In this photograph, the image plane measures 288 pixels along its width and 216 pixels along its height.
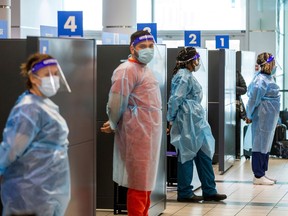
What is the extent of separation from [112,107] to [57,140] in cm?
151

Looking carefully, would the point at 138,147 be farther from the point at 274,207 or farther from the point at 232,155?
the point at 232,155

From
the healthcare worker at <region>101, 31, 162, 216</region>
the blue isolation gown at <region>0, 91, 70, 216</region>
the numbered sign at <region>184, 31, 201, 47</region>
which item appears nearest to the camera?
the blue isolation gown at <region>0, 91, 70, 216</region>

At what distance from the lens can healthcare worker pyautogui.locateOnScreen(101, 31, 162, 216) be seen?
587cm

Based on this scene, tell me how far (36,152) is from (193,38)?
6.79 m

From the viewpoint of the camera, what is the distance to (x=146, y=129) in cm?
596

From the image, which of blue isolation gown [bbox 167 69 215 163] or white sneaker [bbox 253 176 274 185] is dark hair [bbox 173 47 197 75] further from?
white sneaker [bbox 253 176 274 185]

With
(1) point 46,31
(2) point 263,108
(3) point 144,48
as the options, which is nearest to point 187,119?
(2) point 263,108

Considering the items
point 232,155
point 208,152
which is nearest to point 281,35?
point 232,155

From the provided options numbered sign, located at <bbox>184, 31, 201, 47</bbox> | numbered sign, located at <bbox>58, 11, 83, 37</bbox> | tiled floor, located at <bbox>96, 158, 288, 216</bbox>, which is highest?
numbered sign, located at <bbox>184, 31, 201, 47</bbox>

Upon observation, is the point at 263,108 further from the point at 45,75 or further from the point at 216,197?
the point at 45,75

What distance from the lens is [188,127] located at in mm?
7926

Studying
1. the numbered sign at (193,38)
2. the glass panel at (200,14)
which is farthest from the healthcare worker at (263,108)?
the glass panel at (200,14)

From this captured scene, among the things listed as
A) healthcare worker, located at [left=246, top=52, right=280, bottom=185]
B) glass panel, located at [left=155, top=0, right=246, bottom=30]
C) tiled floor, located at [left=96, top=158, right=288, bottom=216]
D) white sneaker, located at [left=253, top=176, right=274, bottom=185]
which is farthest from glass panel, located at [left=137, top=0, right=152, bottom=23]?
white sneaker, located at [left=253, top=176, right=274, bottom=185]

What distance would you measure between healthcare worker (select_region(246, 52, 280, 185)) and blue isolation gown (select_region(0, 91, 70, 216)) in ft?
17.1
